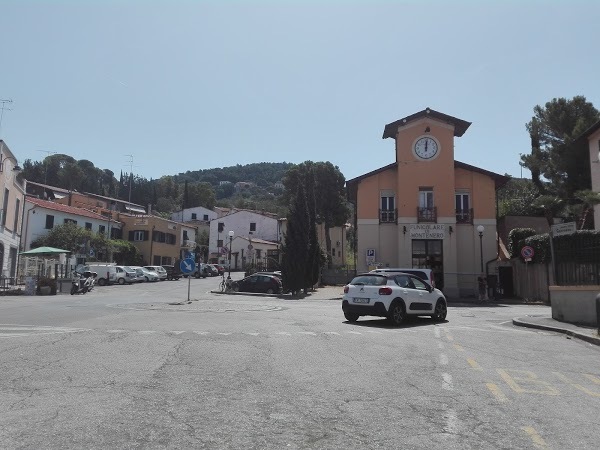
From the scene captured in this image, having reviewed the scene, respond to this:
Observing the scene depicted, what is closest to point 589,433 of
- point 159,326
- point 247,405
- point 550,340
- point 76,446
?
point 247,405

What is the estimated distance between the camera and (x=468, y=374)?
315 inches

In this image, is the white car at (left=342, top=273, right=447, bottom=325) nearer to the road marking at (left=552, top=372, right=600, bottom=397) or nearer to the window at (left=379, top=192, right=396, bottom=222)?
the road marking at (left=552, top=372, right=600, bottom=397)

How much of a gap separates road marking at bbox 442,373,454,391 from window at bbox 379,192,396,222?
3166 centimetres

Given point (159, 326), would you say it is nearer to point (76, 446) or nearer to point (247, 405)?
point (247, 405)

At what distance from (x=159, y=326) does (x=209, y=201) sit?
A: 112499mm

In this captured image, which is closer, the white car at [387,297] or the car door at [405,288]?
the white car at [387,297]

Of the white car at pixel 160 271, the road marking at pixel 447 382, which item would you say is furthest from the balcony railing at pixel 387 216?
the road marking at pixel 447 382

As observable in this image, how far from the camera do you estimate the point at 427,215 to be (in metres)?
38.1

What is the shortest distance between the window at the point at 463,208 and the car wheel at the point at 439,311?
22.4m

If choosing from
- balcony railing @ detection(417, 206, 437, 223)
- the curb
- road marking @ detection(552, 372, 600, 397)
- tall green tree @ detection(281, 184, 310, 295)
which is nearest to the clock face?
balcony railing @ detection(417, 206, 437, 223)

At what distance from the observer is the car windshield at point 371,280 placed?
603 inches

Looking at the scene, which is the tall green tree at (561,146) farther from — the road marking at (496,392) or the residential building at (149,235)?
the residential building at (149,235)

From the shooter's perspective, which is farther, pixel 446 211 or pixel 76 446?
pixel 446 211

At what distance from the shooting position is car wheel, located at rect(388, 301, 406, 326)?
15.0 meters
